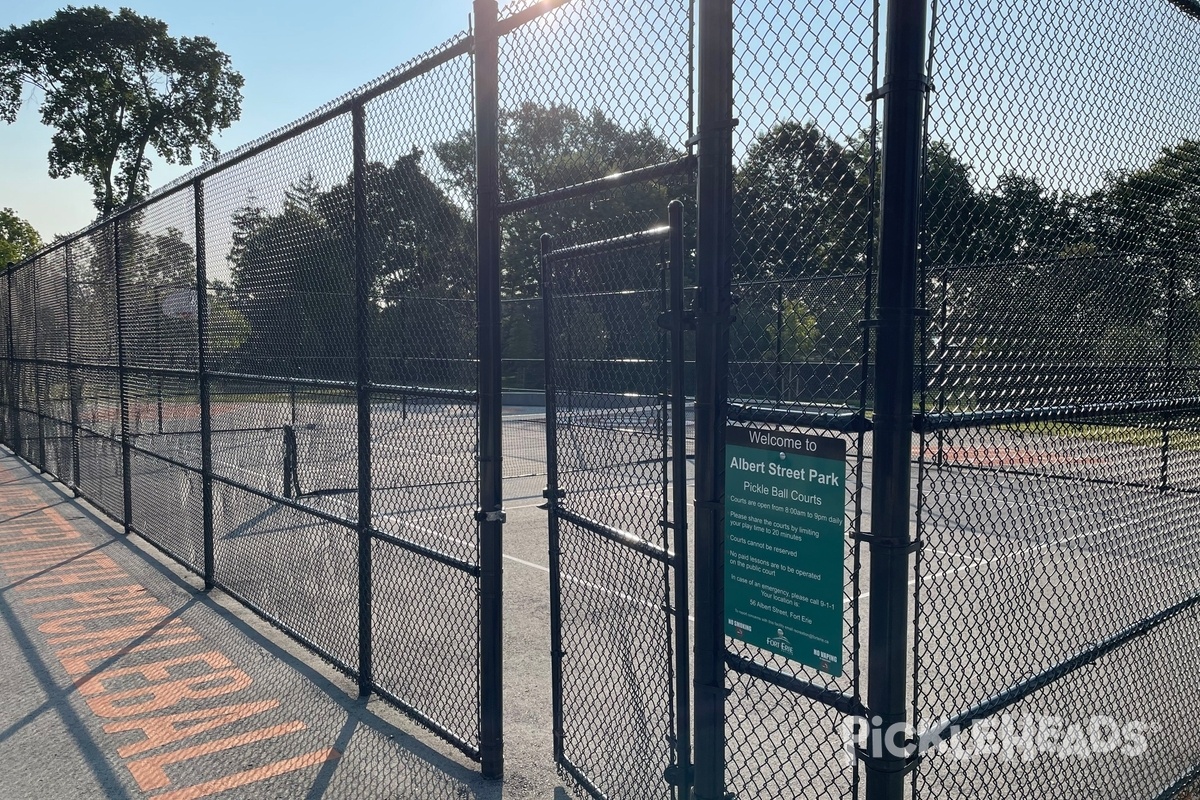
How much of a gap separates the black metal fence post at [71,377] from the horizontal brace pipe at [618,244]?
9078 millimetres

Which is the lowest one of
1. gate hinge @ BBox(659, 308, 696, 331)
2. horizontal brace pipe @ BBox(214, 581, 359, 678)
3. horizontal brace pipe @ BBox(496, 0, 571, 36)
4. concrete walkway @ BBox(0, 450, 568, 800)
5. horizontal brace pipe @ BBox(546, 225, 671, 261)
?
concrete walkway @ BBox(0, 450, 568, 800)

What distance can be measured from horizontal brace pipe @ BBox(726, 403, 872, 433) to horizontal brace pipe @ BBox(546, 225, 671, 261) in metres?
0.65

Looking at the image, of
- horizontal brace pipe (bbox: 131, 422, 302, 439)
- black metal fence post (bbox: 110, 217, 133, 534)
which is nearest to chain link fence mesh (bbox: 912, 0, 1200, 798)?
horizontal brace pipe (bbox: 131, 422, 302, 439)

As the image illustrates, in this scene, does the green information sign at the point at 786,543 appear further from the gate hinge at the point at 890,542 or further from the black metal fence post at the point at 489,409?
the black metal fence post at the point at 489,409

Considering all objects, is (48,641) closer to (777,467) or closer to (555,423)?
(555,423)

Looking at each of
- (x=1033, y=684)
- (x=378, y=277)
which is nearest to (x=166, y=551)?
(x=378, y=277)

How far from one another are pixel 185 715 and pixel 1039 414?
14.0 ft

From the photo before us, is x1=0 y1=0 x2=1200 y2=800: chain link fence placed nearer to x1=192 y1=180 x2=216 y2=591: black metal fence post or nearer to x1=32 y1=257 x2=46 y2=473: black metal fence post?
x1=192 y1=180 x2=216 y2=591: black metal fence post

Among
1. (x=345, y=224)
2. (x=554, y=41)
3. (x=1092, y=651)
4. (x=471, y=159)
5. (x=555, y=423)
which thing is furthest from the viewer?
(x=345, y=224)

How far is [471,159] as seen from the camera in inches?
164

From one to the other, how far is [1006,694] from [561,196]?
2.30m

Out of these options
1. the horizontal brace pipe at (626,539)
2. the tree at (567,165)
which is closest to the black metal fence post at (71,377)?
the tree at (567,165)

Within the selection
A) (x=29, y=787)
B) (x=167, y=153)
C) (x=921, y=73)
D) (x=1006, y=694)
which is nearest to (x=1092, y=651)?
(x=1006, y=694)

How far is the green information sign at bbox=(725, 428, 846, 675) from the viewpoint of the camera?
2293 mm
